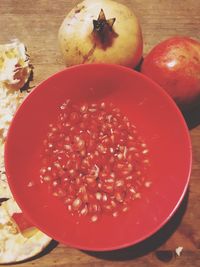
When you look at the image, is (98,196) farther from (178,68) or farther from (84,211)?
(178,68)

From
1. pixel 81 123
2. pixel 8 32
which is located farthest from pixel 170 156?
pixel 8 32

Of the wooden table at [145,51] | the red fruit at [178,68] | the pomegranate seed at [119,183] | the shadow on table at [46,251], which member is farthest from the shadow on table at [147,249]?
the red fruit at [178,68]

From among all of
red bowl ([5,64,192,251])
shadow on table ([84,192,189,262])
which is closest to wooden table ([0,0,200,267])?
shadow on table ([84,192,189,262])

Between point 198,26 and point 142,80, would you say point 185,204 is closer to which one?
point 142,80

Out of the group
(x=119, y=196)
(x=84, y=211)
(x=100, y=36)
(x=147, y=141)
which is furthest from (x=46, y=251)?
(x=100, y=36)

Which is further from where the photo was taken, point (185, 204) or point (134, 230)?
point (185, 204)

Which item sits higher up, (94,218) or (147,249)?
(94,218)
